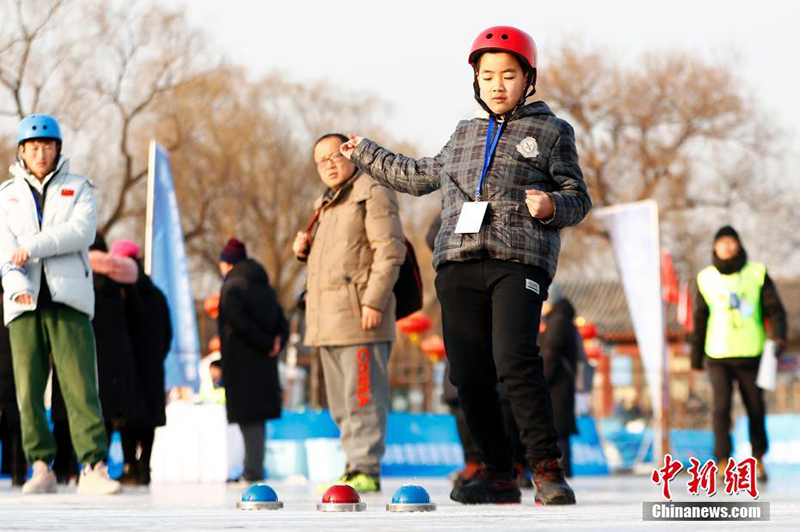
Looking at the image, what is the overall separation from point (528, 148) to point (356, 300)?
7.78ft

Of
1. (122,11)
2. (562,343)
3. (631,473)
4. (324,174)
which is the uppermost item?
(122,11)

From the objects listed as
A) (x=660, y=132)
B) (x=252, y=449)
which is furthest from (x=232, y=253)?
(x=660, y=132)

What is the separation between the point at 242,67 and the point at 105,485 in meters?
33.6

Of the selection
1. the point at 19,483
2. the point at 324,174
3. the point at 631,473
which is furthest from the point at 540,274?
the point at 631,473

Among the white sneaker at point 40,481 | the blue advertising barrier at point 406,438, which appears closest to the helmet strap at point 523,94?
the white sneaker at point 40,481

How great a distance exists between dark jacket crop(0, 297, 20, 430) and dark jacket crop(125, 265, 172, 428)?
87cm

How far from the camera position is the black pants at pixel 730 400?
11516mm

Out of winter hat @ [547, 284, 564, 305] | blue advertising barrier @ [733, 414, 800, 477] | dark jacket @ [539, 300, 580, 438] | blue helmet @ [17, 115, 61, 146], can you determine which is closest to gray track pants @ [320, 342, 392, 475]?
blue helmet @ [17, 115, 61, 146]

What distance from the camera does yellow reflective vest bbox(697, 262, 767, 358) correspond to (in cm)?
1148

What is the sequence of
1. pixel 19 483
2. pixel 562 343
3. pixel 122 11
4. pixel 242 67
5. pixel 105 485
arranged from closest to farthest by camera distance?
pixel 105 485 → pixel 19 483 → pixel 562 343 → pixel 122 11 → pixel 242 67

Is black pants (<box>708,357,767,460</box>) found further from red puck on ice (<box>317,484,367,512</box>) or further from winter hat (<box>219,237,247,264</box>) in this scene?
red puck on ice (<box>317,484,367,512</box>)

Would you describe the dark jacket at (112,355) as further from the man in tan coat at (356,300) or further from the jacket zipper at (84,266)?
the man in tan coat at (356,300)

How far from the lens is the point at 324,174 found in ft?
29.0

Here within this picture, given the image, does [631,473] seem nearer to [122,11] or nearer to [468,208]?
[468,208]
